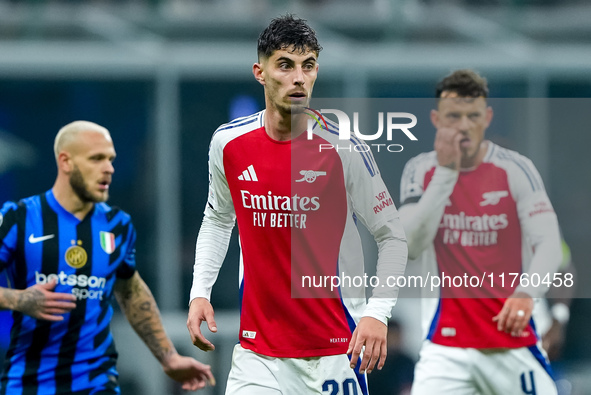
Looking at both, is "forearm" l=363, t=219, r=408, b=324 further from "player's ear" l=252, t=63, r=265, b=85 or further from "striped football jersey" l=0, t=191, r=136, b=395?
"striped football jersey" l=0, t=191, r=136, b=395

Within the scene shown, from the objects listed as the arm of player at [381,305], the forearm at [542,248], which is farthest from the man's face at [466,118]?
the arm of player at [381,305]

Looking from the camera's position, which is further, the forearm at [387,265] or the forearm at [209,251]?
the forearm at [209,251]

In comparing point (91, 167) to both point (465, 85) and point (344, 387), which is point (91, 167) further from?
point (465, 85)

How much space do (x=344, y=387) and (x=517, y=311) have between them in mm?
1155

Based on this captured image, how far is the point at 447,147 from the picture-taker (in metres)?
5.40

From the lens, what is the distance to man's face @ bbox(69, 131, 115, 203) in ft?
17.6

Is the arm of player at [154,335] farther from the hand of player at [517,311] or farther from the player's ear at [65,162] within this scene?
the hand of player at [517,311]

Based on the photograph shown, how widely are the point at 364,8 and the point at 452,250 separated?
6135 millimetres

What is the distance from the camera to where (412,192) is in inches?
214

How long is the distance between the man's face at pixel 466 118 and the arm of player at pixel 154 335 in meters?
1.84

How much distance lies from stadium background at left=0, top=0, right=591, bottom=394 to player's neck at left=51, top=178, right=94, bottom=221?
12.5ft

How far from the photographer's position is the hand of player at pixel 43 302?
4.91m

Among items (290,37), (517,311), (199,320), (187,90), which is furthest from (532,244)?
(187,90)

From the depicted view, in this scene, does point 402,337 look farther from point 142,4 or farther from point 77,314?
point 142,4
